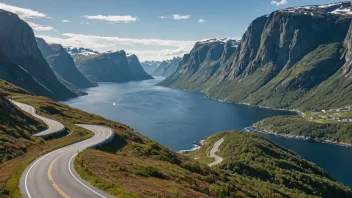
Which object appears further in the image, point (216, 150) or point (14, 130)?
point (216, 150)

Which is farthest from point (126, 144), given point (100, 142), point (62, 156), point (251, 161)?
point (251, 161)

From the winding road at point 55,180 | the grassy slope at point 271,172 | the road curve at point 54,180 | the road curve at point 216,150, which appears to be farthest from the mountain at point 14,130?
the road curve at point 216,150

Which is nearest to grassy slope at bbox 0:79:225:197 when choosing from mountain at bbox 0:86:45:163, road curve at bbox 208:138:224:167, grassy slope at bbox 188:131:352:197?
mountain at bbox 0:86:45:163

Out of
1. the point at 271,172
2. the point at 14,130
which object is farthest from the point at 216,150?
the point at 14,130

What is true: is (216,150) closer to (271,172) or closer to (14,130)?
(271,172)

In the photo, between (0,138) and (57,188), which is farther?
(0,138)

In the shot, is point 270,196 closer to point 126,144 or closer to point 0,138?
point 126,144

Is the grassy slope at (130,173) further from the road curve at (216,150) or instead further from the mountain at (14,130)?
the road curve at (216,150)
